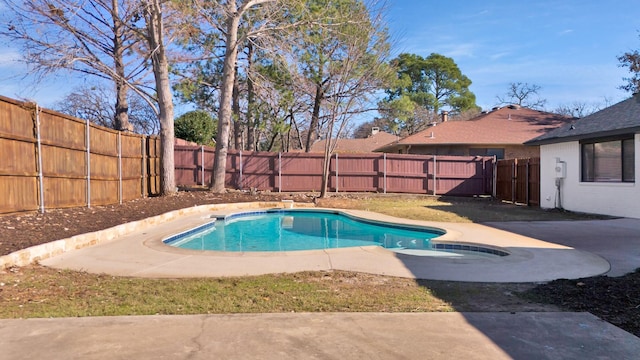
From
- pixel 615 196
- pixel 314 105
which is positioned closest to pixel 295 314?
pixel 615 196

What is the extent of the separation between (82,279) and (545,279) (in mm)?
5862

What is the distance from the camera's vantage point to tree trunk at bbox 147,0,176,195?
15.0 metres

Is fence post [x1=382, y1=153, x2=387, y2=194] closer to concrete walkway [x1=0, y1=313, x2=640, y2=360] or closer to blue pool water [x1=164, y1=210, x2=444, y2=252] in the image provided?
blue pool water [x1=164, y1=210, x2=444, y2=252]

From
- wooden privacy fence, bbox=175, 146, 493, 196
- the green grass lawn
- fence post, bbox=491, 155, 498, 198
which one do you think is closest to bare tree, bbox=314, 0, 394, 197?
wooden privacy fence, bbox=175, 146, 493, 196

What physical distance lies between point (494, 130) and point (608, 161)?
1463 centimetres

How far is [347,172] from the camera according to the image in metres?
20.9

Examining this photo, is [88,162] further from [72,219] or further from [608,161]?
[608,161]

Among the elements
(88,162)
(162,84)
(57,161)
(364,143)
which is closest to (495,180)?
(162,84)

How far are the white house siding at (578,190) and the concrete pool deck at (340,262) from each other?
590 cm

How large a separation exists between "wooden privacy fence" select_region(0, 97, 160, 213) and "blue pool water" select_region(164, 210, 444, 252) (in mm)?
2767

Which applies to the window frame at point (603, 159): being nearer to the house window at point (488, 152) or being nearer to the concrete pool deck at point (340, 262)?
the concrete pool deck at point (340, 262)

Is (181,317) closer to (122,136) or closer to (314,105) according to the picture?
(122,136)

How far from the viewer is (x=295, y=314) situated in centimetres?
407

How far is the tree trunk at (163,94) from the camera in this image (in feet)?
49.3
